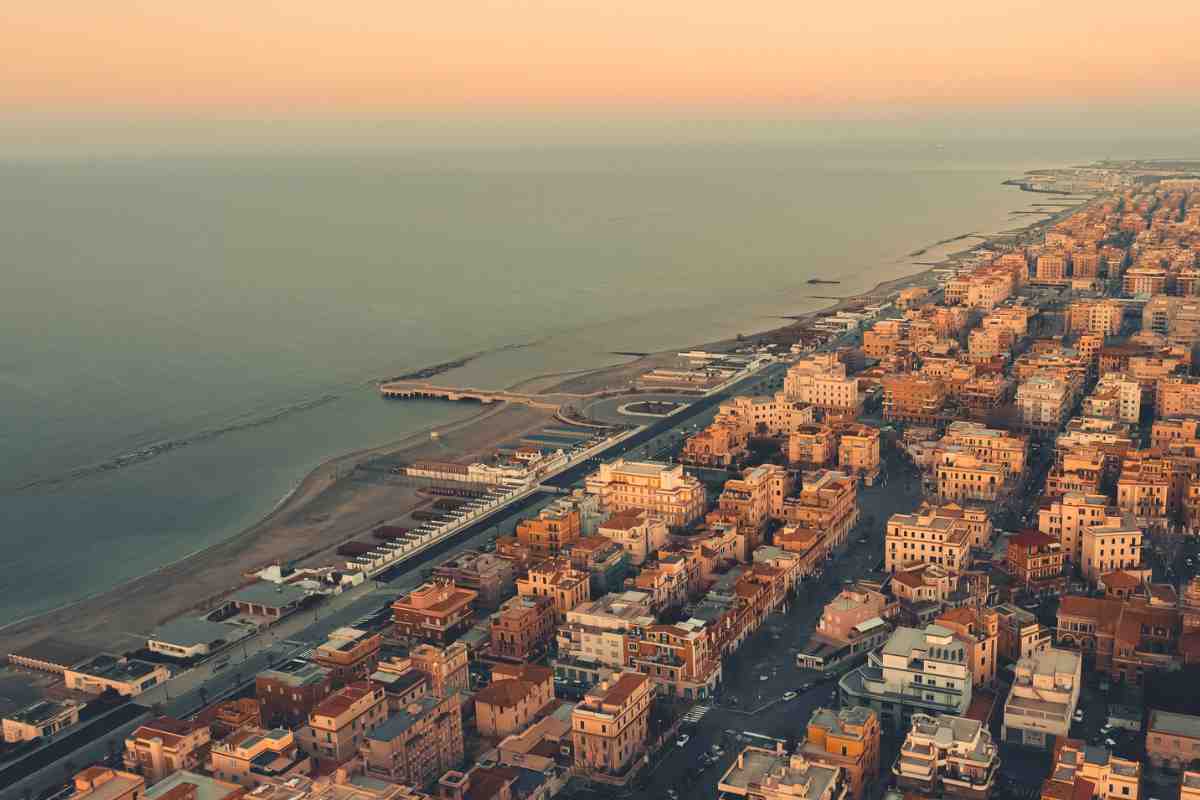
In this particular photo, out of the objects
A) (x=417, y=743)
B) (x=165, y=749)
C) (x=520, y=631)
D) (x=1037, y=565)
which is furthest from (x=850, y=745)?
(x=165, y=749)

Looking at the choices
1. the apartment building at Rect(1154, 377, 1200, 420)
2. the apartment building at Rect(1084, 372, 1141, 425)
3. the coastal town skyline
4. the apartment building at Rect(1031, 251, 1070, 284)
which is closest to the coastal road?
the coastal town skyline

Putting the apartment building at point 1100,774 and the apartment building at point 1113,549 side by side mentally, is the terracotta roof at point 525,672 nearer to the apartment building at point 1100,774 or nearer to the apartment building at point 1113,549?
the apartment building at point 1100,774

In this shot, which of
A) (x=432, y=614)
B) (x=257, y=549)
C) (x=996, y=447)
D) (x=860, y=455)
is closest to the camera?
(x=432, y=614)

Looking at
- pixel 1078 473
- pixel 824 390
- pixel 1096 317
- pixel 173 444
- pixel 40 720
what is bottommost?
pixel 173 444

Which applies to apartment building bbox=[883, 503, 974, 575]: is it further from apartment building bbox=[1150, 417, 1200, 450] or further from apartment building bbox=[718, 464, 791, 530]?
apartment building bbox=[1150, 417, 1200, 450]

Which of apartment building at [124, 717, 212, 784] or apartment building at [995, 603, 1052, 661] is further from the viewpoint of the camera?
apartment building at [995, 603, 1052, 661]

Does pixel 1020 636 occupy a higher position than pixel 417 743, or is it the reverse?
pixel 417 743

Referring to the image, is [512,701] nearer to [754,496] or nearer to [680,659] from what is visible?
[680,659]
